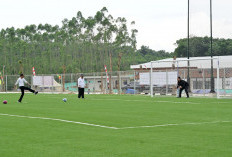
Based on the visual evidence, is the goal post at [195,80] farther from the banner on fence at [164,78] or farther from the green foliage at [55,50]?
the green foliage at [55,50]

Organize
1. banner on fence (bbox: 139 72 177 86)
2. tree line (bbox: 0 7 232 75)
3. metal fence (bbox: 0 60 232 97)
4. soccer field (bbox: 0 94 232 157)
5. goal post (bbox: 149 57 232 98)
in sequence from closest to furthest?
soccer field (bbox: 0 94 232 157), goal post (bbox: 149 57 232 98), metal fence (bbox: 0 60 232 97), banner on fence (bbox: 139 72 177 86), tree line (bbox: 0 7 232 75)

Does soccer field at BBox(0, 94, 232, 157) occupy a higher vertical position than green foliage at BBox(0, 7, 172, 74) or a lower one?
lower

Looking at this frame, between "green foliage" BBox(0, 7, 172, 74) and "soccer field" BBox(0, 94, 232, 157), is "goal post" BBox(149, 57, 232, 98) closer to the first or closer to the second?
"soccer field" BBox(0, 94, 232, 157)

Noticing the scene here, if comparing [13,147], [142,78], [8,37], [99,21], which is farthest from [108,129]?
[8,37]

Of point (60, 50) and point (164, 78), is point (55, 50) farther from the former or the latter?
point (164, 78)

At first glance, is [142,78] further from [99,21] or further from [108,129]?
[99,21]

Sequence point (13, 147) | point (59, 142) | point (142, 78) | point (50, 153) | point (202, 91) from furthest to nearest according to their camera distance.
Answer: point (142, 78)
point (202, 91)
point (59, 142)
point (13, 147)
point (50, 153)

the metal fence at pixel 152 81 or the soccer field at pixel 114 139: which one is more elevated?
the metal fence at pixel 152 81

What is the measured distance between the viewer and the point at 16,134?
39.4 feet

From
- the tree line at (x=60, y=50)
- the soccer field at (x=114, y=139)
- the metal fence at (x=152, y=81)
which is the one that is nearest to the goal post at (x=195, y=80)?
the metal fence at (x=152, y=81)

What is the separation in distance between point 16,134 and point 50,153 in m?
3.45

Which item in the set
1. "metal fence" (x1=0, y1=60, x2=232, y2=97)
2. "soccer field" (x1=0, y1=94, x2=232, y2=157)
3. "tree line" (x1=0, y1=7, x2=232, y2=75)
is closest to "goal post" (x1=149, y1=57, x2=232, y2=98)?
"metal fence" (x1=0, y1=60, x2=232, y2=97)

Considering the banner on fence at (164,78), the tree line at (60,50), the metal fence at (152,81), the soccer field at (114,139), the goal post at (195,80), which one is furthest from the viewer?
the tree line at (60,50)

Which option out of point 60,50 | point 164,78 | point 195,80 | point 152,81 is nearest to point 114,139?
point 164,78
